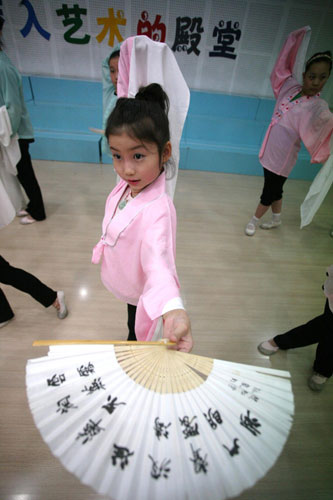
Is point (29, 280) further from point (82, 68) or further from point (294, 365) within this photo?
point (82, 68)

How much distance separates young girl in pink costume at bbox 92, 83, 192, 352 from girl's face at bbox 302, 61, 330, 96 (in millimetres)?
1384

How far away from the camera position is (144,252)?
693mm

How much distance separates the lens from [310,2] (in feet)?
9.75

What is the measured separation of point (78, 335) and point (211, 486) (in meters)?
1.12

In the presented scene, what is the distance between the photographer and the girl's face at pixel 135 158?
0.62 m

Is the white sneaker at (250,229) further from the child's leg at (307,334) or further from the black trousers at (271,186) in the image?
the child's leg at (307,334)

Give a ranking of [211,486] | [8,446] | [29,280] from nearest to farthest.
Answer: [211,486] < [8,446] < [29,280]

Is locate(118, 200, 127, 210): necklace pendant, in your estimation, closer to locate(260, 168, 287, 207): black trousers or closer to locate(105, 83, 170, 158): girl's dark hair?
locate(105, 83, 170, 158): girl's dark hair

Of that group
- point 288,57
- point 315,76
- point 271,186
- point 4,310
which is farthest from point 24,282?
point 288,57

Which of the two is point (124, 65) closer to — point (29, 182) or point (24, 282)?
point (24, 282)

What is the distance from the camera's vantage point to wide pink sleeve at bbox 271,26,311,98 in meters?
1.61

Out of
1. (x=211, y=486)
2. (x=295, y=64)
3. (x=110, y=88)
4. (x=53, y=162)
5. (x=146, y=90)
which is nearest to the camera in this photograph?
(x=211, y=486)

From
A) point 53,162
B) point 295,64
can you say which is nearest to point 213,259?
point 295,64

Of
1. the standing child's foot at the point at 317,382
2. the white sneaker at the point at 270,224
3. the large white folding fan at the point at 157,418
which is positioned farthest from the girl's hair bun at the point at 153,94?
the white sneaker at the point at 270,224
